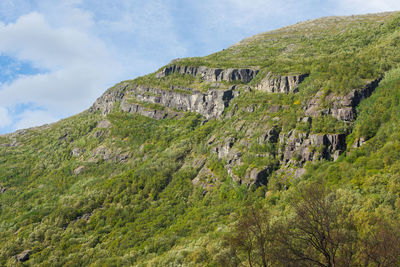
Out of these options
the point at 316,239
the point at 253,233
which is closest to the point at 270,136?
the point at 253,233

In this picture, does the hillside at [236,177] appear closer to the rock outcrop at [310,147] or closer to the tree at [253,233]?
the rock outcrop at [310,147]

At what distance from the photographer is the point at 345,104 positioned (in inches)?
4707

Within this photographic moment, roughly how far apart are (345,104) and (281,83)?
183 feet

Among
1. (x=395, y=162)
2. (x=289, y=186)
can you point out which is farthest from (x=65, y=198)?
(x=395, y=162)

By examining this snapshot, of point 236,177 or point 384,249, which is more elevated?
point 384,249

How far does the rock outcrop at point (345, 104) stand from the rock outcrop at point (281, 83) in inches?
1368

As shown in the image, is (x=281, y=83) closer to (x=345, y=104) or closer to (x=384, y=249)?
(x=345, y=104)

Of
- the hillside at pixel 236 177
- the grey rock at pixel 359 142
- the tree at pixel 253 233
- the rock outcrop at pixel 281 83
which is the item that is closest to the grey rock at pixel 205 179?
the hillside at pixel 236 177

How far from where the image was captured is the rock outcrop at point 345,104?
11650cm

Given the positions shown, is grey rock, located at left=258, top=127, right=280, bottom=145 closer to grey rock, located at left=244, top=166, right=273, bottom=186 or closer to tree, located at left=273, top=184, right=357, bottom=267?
grey rock, located at left=244, top=166, right=273, bottom=186

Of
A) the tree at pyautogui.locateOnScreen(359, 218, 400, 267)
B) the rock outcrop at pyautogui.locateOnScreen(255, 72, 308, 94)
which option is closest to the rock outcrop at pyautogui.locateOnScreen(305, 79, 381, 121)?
the rock outcrop at pyautogui.locateOnScreen(255, 72, 308, 94)

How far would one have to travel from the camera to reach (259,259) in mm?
41438

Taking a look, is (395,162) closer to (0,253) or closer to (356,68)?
(356,68)

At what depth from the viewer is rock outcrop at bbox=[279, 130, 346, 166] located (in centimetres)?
10812
